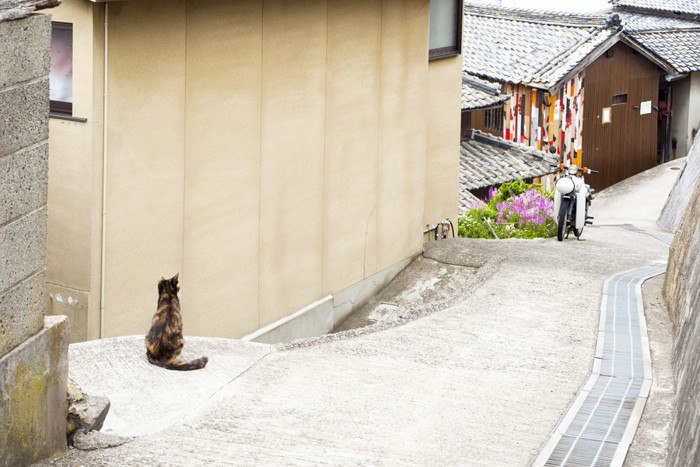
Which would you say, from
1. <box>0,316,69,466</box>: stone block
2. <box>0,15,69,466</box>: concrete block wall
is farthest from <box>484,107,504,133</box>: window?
<box>0,15,69,466</box>: concrete block wall

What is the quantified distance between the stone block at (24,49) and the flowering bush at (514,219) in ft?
42.5

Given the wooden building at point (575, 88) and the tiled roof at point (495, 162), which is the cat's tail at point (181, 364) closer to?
the tiled roof at point (495, 162)

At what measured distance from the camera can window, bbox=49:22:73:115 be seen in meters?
9.55

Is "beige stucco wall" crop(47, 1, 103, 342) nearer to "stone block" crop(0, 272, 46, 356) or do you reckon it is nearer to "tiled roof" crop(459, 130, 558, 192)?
"stone block" crop(0, 272, 46, 356)

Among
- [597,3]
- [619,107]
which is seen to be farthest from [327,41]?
[597,3]

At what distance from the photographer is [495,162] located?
26.1m

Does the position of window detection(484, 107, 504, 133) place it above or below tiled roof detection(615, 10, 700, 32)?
below

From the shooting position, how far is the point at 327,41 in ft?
40.9

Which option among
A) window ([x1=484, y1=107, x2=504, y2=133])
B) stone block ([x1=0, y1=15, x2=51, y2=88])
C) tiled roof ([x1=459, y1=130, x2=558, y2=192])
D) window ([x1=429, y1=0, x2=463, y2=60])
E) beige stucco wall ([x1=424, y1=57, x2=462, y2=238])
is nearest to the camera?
stone block ([x1=0, y1=15, x2=51, y2=88])

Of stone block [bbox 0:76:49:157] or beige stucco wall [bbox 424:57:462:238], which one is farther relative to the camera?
beige stucco wall [bbox 424:57:462:238]

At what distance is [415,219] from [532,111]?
1556 cm

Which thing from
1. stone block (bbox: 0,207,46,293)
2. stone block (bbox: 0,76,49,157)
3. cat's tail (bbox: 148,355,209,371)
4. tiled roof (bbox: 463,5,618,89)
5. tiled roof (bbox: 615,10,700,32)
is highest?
tiled roof (bbox: 615,10,700,32)

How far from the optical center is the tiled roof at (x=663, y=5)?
37.7 metres

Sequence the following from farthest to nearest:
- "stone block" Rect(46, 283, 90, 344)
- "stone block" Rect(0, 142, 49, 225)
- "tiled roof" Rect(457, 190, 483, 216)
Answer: "tiled roof" Rect(457, 190, 483, 216) < "stone block" Rect(46, 283, 90, 344) < "stone block" Rect(0, 142, 49, 225)
